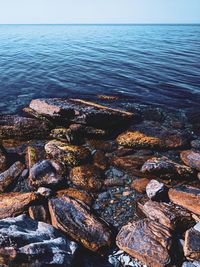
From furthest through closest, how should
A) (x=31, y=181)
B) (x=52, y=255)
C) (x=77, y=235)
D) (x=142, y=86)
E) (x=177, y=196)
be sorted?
1. (x=142, y=86)
2. (x=31, y=181)
3. (x=177, y=196)
4. (x=77, y=235)
5. (x=52, y=255)

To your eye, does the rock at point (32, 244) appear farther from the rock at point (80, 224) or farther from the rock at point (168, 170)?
the rock at point (168, 170)

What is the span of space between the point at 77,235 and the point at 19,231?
4.66 feet

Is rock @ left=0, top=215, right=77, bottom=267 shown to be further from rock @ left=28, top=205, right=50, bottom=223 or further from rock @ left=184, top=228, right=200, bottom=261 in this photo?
rock @ left=184, top=228, right=200, bottom=261

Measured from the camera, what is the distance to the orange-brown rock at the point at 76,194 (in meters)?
5.48

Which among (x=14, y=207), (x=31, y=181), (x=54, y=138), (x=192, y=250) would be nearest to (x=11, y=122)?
(x=54, y=138)

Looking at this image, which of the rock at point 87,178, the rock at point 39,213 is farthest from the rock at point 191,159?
the rock at point 39,213

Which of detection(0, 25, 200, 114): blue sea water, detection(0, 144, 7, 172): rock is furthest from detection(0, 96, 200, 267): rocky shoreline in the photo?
detection(0, 25, 200, 114): blue sea water

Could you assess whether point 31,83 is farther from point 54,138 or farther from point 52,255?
point 52,255

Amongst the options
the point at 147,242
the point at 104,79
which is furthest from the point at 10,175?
the point at 104,79

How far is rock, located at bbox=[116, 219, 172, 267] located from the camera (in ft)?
12.3

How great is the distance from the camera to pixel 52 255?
3377mm

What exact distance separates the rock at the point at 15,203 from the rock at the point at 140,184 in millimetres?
3390

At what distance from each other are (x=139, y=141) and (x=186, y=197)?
3286 mm

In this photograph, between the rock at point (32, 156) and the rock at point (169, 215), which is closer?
the rock at point (169, 215)
